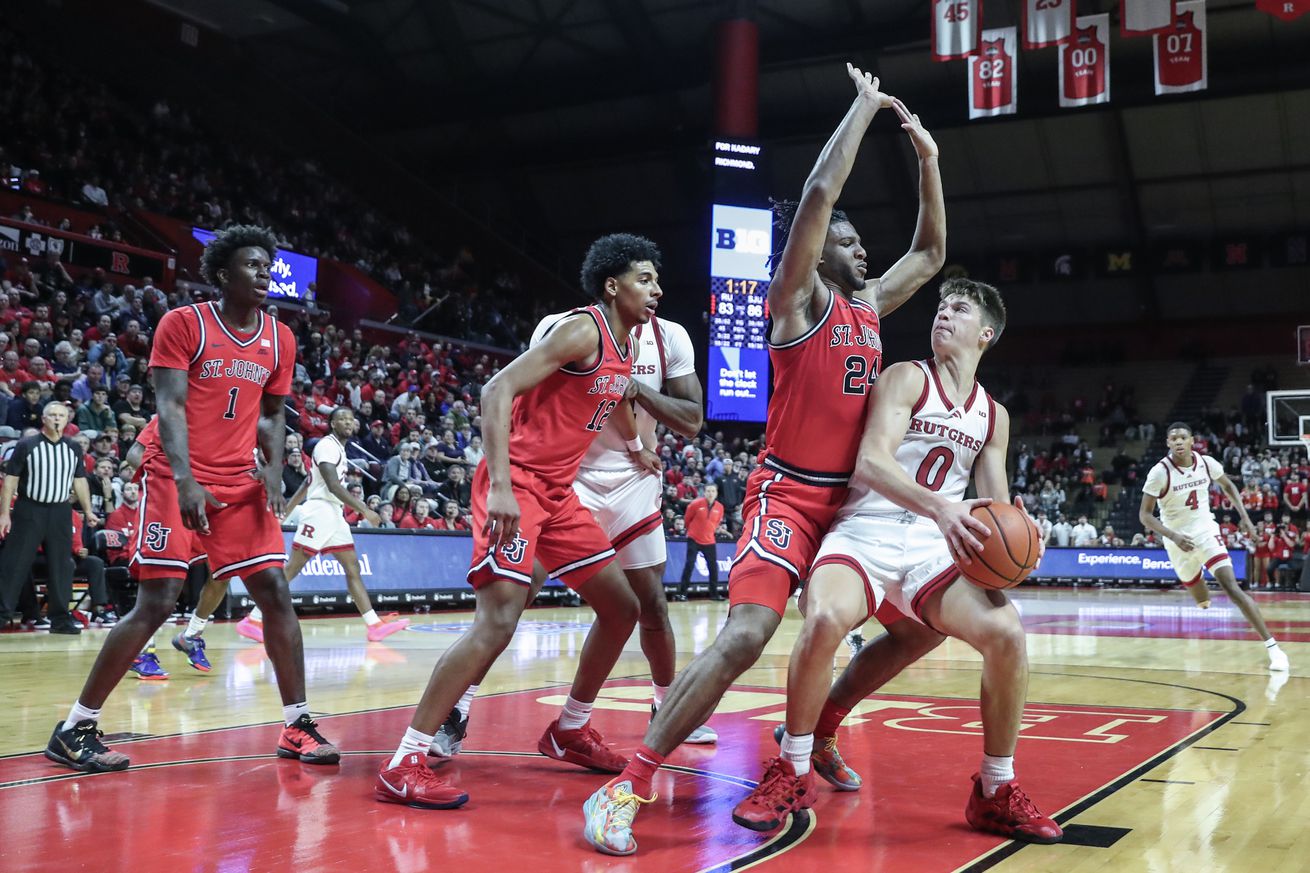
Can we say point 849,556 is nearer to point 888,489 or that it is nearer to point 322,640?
point 888,489

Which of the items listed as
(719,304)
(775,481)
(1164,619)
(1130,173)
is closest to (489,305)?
(719,304)

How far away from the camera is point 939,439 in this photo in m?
4.32

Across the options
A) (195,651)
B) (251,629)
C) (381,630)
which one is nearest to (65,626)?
(251,629)

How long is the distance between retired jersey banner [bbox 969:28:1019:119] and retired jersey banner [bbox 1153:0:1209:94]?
6.56 ft

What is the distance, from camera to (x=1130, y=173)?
30047mm

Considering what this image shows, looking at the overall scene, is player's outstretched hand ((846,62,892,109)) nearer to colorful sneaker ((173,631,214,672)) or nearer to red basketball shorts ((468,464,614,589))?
red basketball shorts ((468,464,614,589))

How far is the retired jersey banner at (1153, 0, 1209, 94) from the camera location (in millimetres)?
16484

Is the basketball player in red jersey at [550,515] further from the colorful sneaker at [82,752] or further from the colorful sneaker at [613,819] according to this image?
the colorful sneaker at [82,752]

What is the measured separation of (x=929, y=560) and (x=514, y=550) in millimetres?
1443

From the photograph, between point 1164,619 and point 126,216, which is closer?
point 1164,619

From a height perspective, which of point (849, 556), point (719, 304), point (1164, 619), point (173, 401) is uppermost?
point (719, 304)

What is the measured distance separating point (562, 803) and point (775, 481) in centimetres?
136

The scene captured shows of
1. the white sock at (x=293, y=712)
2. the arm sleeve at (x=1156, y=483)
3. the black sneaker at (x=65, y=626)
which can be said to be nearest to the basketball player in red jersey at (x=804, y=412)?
the white sock at (x=293, y=712)

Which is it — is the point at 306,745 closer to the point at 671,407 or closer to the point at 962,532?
the point at 671,407
